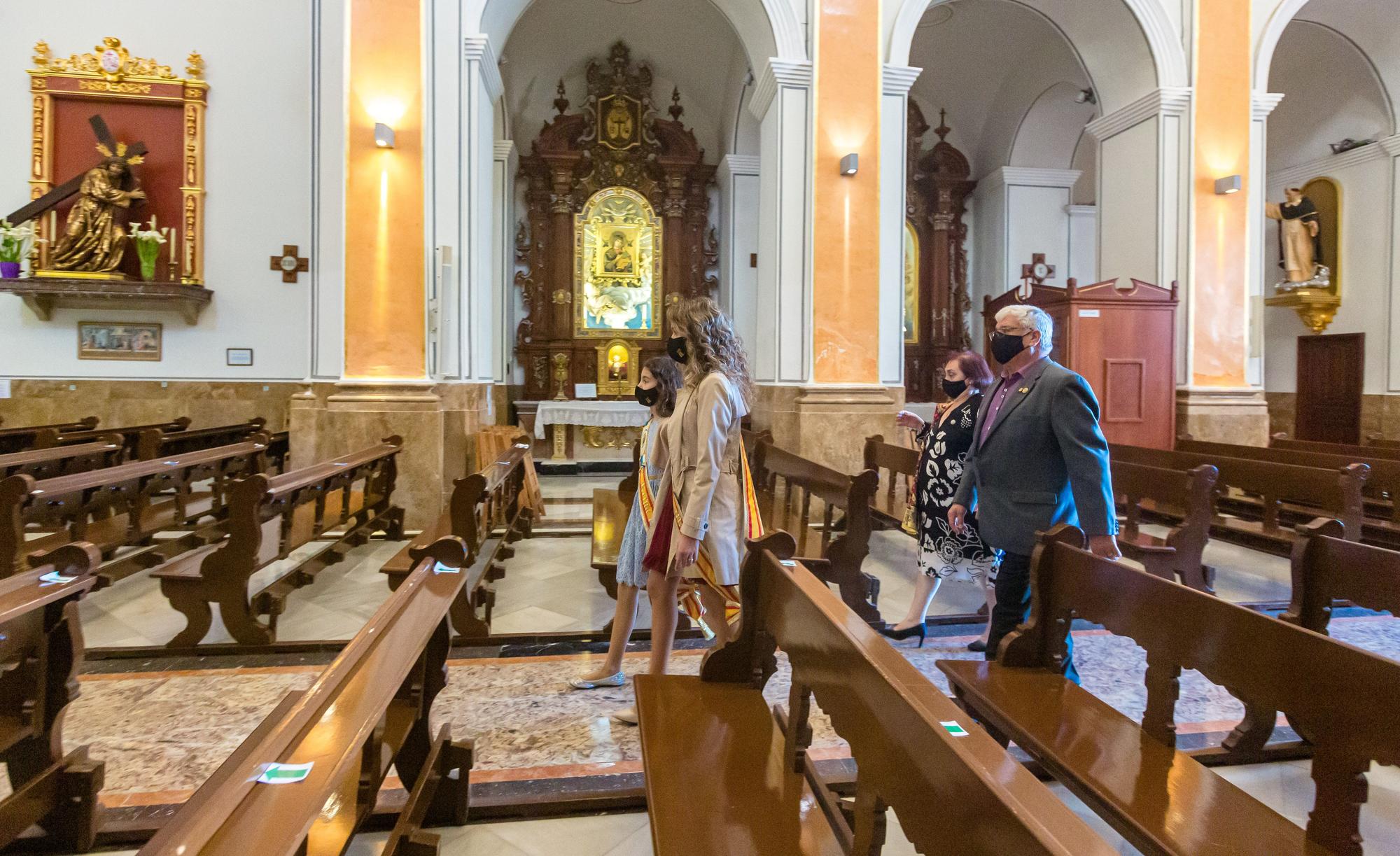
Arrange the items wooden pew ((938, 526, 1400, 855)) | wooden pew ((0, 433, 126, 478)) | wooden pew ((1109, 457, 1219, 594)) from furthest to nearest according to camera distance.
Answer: wooden pew ((0, 433, 126, 478)) < wooden pew ((1109, 457, 1219, 594)) < wooden pew ((938, 526, 1400, 855))

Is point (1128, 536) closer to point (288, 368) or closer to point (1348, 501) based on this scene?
point (1348, 501)

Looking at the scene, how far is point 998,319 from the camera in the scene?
3.01 metres

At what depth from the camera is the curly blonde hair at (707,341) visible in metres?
2.74

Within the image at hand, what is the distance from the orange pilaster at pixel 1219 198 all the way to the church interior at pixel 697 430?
0.15 feet

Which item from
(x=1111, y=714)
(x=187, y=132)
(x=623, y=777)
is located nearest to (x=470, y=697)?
(x=623, y=777)

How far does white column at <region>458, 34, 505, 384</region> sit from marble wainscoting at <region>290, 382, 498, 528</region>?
82 cm

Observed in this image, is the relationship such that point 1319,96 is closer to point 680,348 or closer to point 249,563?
point 680,348

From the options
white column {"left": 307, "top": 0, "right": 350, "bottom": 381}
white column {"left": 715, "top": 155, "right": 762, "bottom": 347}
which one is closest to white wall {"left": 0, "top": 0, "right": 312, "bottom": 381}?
white column {"left": 307, "top": 0, "right": 350, "bottom": 381}

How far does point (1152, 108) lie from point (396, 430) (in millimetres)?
8189

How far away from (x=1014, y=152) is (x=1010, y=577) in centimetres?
1109

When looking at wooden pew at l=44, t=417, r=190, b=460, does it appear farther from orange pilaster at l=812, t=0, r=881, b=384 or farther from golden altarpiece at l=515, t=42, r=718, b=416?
orange pilaster at l=812, t=0, r=881, b=384

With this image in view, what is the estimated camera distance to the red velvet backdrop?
28.1 feet

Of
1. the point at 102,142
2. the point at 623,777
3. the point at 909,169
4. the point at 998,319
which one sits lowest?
the point at 623,777

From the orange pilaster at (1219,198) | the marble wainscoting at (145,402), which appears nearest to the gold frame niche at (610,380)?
the marble wainscoting at (145,402)
